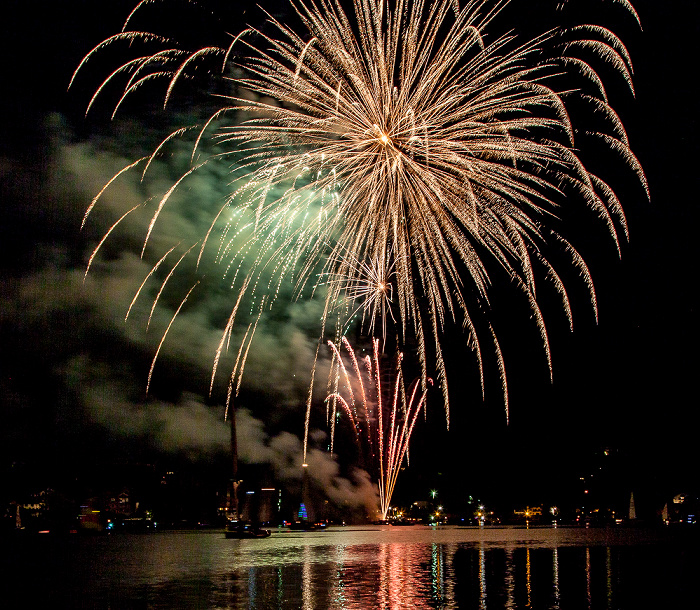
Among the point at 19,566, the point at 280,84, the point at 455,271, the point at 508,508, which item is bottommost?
the point at 508,508

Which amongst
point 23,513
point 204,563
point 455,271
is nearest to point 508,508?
point 23,513

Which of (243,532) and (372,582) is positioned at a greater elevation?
(372,582)

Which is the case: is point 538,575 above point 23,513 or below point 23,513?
above

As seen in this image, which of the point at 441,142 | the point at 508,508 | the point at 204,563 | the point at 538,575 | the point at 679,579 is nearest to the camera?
the point at 441,142

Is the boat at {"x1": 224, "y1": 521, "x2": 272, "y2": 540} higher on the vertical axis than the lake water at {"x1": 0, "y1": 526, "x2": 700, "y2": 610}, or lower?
lower

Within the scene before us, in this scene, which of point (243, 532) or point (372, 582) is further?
point (243, 532)

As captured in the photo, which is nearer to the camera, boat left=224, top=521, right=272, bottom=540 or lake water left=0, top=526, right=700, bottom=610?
lake water left=0, top=526, right=700, bottom=610

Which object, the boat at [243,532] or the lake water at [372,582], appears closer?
the lake water at [372,582]

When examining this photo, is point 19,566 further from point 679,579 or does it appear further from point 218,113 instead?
point 679,579

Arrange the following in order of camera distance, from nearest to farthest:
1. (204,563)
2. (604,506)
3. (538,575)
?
(538,575) < (204,563) < (604,506)

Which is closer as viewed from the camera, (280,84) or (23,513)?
(280,84)

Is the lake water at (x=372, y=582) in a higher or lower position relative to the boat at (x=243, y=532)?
higher
